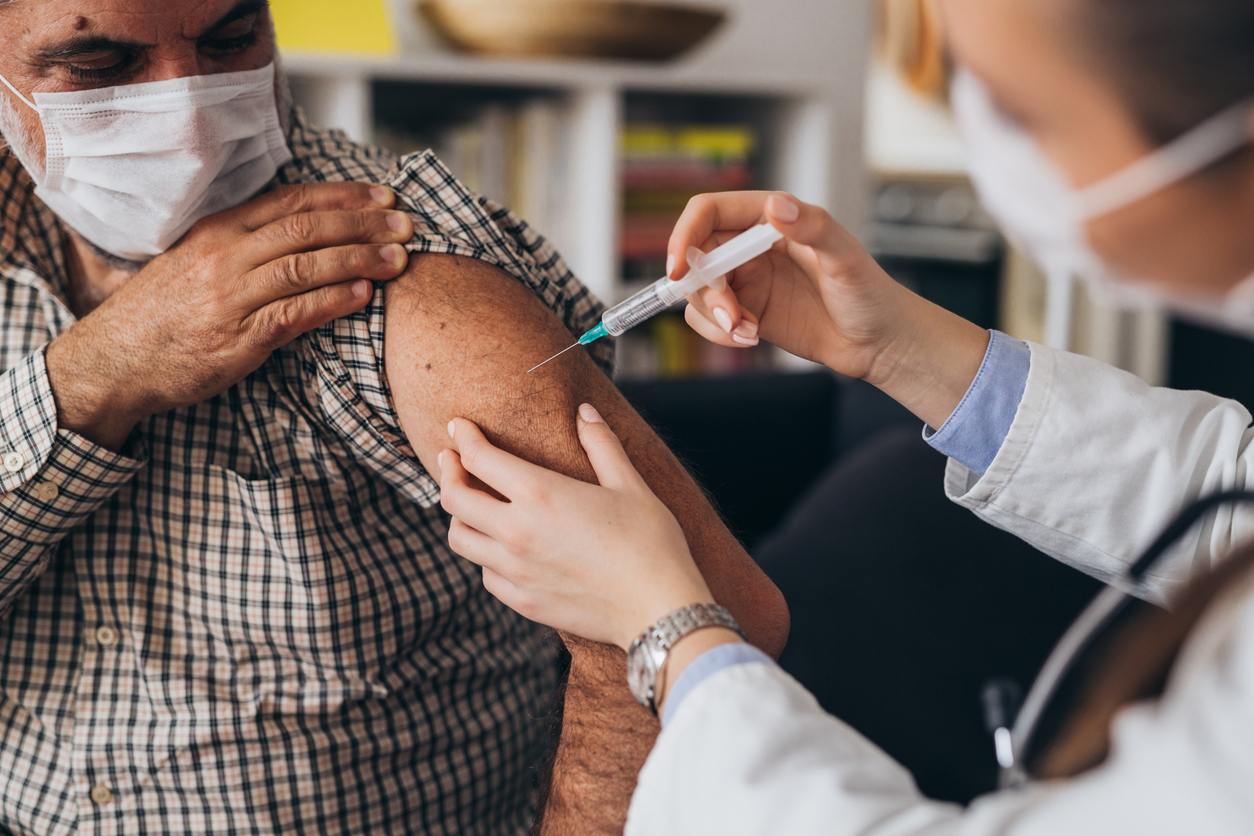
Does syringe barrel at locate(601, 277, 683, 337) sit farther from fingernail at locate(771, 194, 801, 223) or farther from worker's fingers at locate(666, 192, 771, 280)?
fingernail at locate(771, 194, 801, 223)

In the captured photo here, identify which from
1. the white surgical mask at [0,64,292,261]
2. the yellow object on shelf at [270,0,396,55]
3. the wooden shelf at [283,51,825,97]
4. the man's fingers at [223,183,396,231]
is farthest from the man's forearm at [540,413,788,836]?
the yellow object on shelf at [270,0,396,55]

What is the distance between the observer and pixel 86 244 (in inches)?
43.8

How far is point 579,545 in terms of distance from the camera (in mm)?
726

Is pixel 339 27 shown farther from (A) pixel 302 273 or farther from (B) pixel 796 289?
(B) pixel 796 289

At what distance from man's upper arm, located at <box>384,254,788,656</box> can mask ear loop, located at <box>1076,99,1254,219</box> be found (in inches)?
17.1

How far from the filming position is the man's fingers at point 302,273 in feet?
3.06

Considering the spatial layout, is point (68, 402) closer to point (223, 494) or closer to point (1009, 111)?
point (223, 494)

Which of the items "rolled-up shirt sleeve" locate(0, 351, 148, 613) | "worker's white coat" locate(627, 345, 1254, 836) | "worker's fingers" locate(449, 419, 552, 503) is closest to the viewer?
"worker's white coat" locate(627, 345, 1254, 836)

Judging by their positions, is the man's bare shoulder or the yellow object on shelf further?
the yellow object on shelf

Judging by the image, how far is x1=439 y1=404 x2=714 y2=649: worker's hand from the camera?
0.71m

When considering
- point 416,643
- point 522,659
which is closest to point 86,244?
point 416,643

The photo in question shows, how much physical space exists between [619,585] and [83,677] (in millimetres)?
716

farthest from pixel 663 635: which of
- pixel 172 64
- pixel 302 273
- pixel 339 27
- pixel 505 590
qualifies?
pixel 339 27

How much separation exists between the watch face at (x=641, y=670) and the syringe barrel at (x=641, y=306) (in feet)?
1.05
